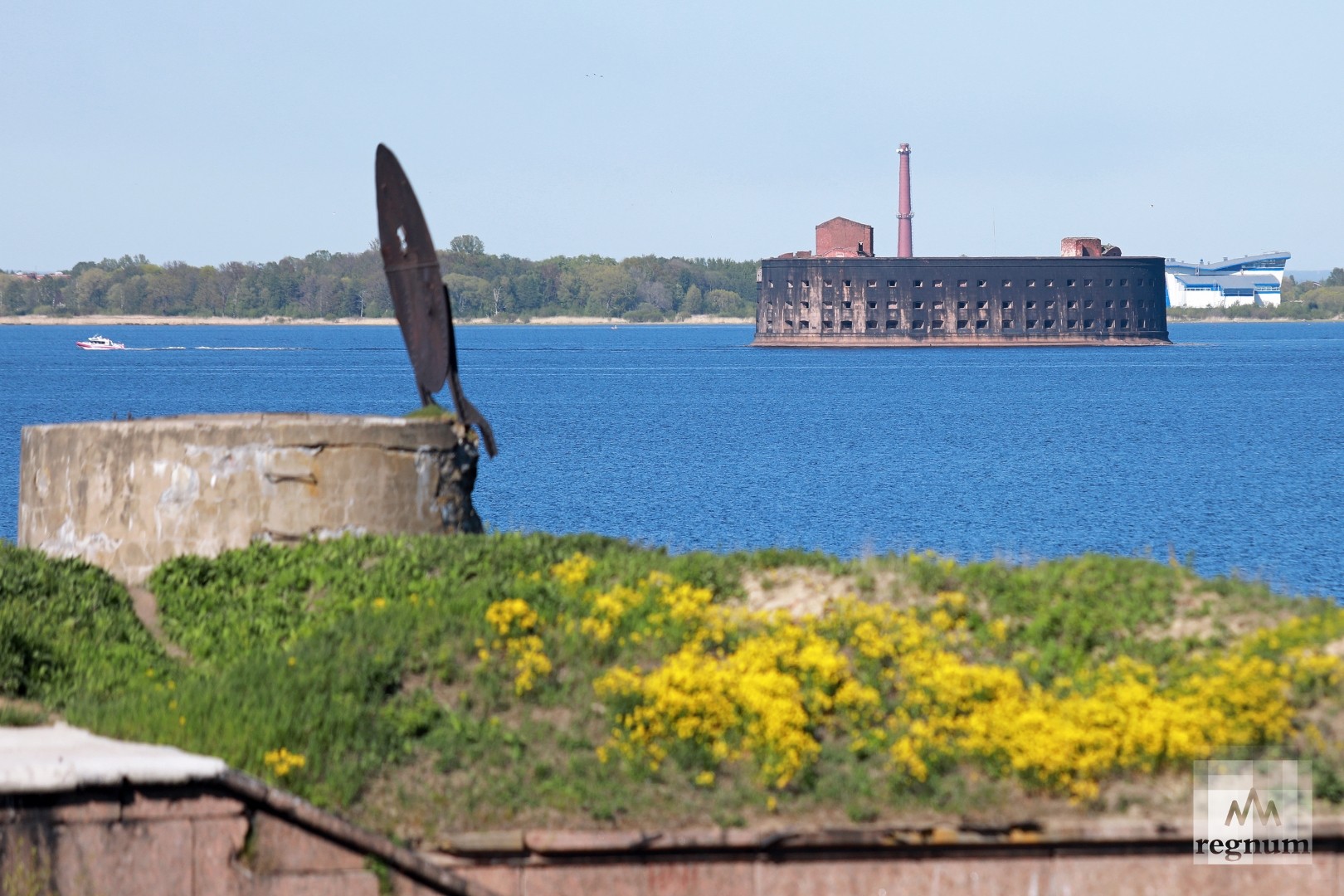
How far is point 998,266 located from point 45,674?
118m

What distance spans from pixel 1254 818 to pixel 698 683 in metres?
3.32

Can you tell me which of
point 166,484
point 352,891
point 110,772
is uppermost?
point 166,484

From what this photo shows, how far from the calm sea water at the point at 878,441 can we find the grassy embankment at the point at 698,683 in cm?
189

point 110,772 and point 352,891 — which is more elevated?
point 110,772

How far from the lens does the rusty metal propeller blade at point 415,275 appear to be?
15.1 m

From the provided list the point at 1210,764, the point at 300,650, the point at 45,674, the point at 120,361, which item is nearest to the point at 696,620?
the point at 300,650

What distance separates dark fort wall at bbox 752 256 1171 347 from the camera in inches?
4875

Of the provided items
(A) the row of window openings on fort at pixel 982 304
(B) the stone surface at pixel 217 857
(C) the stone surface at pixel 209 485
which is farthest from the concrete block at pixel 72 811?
(A) the row of window openings on fort at pixel 982 304

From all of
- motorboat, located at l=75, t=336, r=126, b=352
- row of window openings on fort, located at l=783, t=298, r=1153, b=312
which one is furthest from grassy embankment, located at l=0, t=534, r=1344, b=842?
motorboat, located at l=75, t=336, r=126, b=352

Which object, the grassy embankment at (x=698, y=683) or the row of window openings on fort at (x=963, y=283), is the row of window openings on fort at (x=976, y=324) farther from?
the grassy embankment at (x=698, y=683)

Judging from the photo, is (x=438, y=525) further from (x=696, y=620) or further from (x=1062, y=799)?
(x=1062, y=799)

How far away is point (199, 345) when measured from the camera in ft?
557

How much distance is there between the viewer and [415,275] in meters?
15.2

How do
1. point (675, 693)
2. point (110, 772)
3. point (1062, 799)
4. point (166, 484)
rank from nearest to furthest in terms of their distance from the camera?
1. point (110, 772)
2. point (1062, 799)
3. point (675, 693)
4. point (166, 484)
